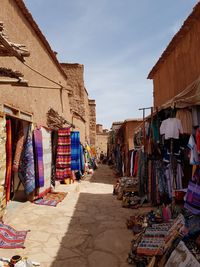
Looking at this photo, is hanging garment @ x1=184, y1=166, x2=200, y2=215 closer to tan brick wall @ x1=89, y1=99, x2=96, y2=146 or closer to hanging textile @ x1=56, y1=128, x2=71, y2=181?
hanging textile @ x1=56, y1=128, x2=71, y2=181

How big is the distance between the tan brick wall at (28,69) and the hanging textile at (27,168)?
1202 millimetres

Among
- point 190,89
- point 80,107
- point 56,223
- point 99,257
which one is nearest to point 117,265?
point 99,257

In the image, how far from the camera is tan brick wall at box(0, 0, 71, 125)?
264 inches

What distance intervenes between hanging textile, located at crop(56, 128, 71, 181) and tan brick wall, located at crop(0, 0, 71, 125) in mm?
1422

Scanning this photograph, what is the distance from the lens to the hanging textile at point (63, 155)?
12.0m

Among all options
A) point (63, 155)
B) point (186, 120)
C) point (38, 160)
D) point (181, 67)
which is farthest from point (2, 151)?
point (63, 155)

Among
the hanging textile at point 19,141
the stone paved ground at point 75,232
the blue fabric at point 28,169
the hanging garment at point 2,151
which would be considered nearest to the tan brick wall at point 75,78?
the hanging textile at point 19,141

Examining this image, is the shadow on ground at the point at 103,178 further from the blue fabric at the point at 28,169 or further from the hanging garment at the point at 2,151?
the hanging garment at the point at 2,151

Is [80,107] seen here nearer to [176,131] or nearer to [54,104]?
[54,104]

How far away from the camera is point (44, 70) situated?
10.5m

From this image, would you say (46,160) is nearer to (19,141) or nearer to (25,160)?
(25,160)

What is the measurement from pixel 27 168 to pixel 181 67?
5677 mm

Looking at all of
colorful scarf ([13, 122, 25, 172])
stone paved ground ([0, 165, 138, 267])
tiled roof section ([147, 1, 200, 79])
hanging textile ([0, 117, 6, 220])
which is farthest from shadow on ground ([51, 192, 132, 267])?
tiled roof section ([147, 1, 200, 79])

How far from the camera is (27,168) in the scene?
25.2ft
